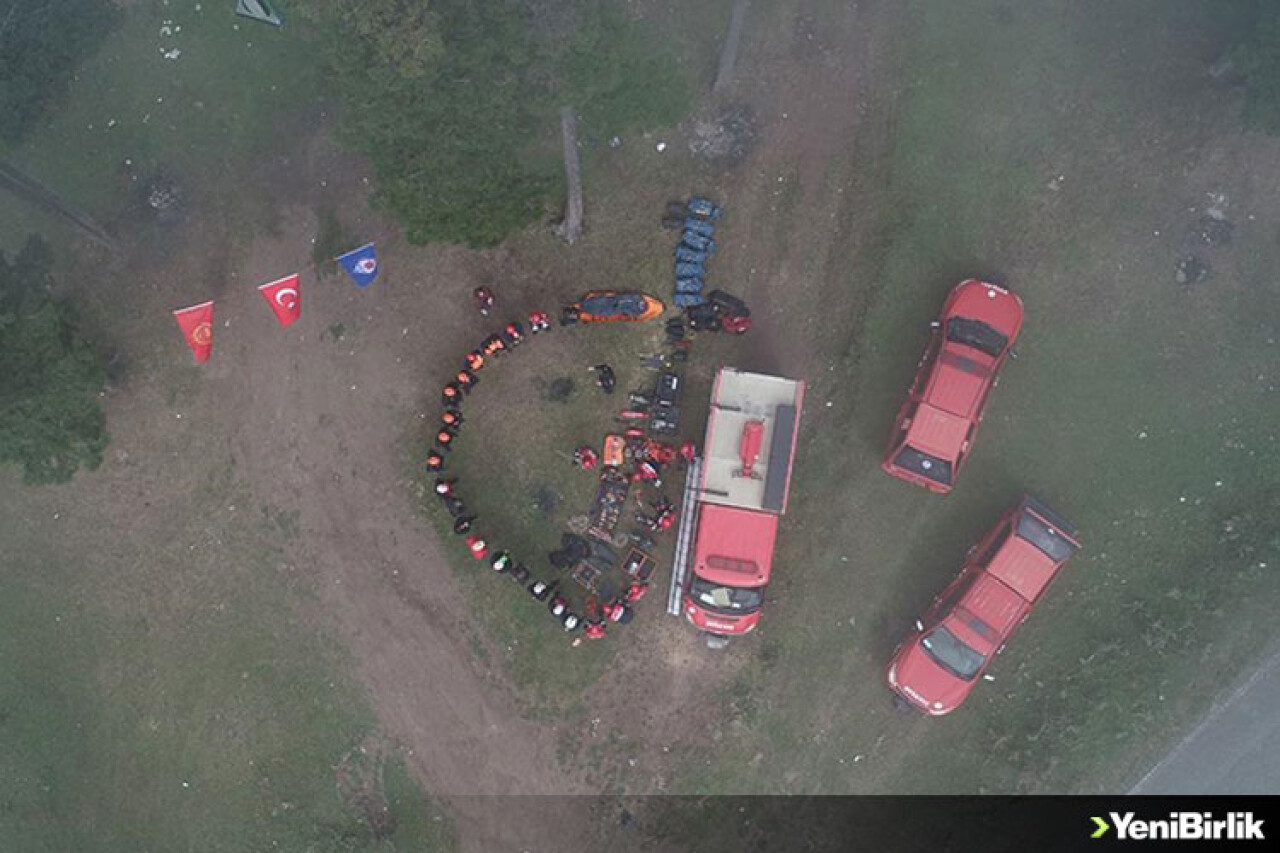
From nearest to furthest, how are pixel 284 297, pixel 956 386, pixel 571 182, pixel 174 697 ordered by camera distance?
1. pixel 956 386
2. pixel 284 297
3. pixel 571 182
4. pixel 174 697

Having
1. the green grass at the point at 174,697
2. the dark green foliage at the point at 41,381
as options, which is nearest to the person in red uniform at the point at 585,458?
the green grass at the point at 174,697

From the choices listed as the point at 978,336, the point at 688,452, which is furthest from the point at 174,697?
the point at 978,336

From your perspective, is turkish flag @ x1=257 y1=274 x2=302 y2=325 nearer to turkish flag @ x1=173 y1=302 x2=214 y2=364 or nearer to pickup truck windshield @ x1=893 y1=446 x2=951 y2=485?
turkish flag @ x1=173 y1=302 x2=214 y2=364

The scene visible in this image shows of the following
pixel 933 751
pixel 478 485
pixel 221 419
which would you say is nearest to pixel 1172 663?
pixel 933 751

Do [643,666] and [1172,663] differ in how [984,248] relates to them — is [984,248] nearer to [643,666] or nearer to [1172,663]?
[1172,663]

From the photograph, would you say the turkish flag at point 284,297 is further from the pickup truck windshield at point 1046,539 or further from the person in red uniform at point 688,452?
the pickup truck windshield at point 1046,539

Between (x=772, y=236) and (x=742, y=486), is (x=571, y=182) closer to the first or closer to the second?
(x=772, y=236)

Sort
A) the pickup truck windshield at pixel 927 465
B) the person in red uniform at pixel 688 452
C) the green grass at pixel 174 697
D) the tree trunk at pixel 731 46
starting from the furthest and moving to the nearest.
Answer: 1. the green grass at pixel 174 697
2. the person in red uniform at pixel 688 452
3. the tree trunk at pixel 731 46
4. the pickup truck windshield at pixel 927 465
